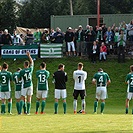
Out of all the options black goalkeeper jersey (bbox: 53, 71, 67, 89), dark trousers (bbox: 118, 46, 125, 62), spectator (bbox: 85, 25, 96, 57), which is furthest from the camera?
spectator (bbox: 85, 25, 96, 57)

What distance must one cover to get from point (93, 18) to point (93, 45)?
21.7 ft

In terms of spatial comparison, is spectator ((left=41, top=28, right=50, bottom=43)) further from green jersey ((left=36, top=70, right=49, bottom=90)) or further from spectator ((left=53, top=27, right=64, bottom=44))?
green jersey ((left=36, top=70, right=49, bottom=90))

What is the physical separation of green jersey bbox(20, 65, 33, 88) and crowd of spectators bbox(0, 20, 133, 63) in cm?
1351

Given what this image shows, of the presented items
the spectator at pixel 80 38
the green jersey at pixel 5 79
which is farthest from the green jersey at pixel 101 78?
the spectator at pixel 80 38

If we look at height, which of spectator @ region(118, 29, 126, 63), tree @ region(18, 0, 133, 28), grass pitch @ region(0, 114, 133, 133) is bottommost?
grass pitch @ region(0, 114, 133, 133)

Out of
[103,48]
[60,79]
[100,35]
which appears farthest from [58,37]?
[60,79]

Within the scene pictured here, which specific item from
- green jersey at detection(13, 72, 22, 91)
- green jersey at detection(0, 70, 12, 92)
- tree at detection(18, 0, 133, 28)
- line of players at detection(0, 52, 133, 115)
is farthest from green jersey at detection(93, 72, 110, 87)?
tree at detection(18, 0, 133, 28)

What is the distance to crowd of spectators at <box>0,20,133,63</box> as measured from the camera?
126ft

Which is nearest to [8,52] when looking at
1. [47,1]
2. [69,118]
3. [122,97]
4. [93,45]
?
[93,45]

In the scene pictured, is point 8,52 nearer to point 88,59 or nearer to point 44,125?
point 88,59

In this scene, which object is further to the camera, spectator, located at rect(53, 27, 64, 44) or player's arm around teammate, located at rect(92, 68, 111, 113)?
spectator, located at rect(53, 27, 64, 44)

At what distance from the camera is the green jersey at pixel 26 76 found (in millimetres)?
24875

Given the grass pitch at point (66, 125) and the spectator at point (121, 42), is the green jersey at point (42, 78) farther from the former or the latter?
the spectator at point (121, 42)

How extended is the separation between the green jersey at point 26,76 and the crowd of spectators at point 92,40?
1351cm
